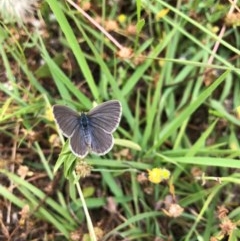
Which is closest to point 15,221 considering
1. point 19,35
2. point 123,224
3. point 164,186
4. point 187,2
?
point 123,224

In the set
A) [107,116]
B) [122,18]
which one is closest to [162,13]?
[122,18]

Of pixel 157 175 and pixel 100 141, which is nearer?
pixel 100 141

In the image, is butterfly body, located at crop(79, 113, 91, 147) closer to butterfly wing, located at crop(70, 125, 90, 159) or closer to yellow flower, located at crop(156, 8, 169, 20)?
butterfly wing, located at crop(70, 125, 90, 159)

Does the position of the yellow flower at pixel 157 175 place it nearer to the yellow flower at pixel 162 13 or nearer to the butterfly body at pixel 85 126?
the butterfly body at pixel 85 126

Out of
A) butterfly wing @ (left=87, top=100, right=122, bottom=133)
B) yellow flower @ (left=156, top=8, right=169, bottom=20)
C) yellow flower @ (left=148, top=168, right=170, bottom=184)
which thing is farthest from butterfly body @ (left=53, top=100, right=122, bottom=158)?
yellow flower @ (left=156, top=8, right=169, bottom=20)

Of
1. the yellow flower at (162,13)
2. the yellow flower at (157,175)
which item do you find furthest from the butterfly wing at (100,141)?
the yellow flower at (162,13)

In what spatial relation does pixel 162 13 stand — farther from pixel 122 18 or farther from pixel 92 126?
pixel 92 126
